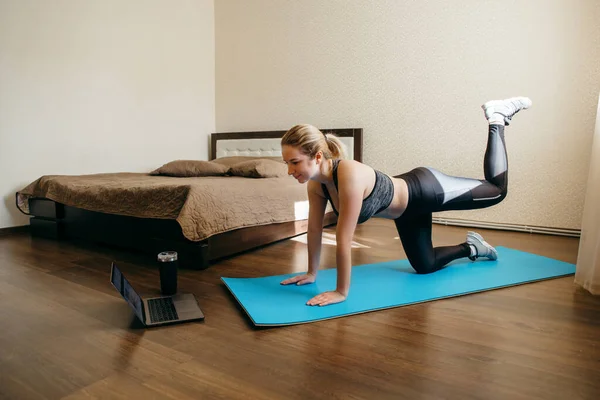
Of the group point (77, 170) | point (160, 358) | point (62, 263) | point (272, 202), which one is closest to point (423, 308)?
point (160, 358)

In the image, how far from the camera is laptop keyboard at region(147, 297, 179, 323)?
5.11 feet

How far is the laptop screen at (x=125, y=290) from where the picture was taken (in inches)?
54.3

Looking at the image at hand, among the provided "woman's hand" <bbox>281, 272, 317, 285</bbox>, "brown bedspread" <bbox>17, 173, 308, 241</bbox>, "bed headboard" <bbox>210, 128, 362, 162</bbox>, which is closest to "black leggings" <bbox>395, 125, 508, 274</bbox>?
"woman's hand" <bbox>281, 272, 317, 285</bbox>

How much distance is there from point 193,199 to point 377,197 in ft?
3.47

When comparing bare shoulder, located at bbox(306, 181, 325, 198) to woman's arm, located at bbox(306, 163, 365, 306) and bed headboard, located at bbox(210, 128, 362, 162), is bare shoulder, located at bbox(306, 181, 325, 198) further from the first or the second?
bed headboard, located at bbox(210, 128, 362, 162)

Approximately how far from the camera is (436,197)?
2.01m

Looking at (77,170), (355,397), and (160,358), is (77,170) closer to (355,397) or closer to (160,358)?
(160,358)

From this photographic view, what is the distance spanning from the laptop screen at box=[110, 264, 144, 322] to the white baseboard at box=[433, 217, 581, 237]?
2.97 metres

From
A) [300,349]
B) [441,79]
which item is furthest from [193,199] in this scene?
[441,79]

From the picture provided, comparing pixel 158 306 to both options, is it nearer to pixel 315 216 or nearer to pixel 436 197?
pixel 315 216

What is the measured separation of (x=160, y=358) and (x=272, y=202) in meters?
1.65

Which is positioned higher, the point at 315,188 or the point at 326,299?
the point at 315,188

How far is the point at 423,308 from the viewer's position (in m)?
1.69

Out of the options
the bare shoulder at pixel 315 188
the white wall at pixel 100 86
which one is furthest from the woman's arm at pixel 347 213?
the white wall at pixel 100 86
